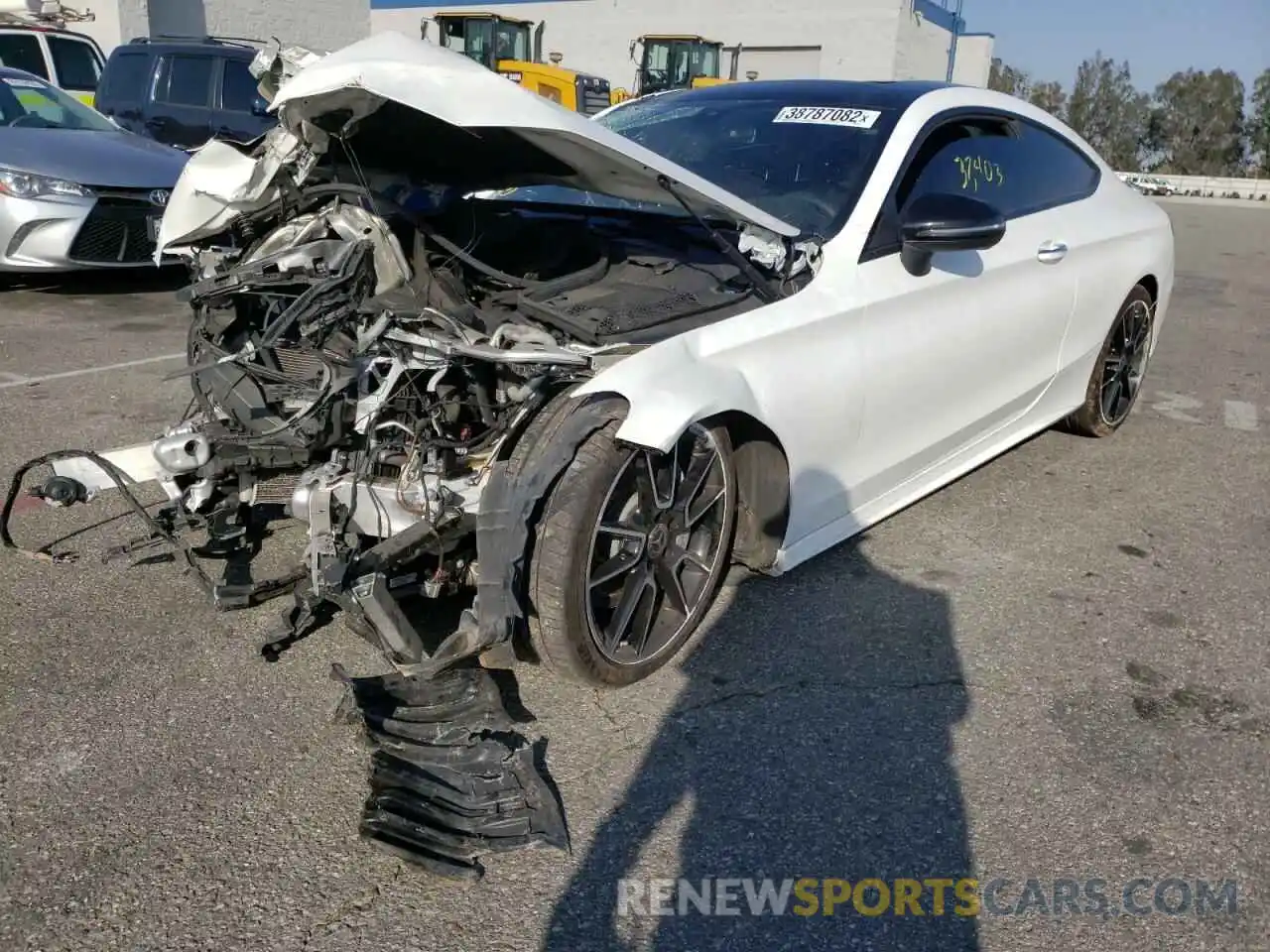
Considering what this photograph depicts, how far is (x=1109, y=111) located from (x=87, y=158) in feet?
251

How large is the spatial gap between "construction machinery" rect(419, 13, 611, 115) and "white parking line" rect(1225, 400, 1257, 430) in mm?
17989

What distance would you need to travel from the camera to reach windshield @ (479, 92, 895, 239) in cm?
349

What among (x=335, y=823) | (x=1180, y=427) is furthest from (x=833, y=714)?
(x=1180, y=427)

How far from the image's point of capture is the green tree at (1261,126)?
207ft

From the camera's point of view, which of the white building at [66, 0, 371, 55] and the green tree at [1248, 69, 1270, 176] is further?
the green tree at [1248, 69, 1270, 176]

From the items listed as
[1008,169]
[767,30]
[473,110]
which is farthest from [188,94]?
[767,30]

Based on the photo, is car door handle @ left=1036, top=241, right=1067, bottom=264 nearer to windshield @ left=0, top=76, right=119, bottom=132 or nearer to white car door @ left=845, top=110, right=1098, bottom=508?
white car door @ left=845, top=110, right=1098, bottom=508

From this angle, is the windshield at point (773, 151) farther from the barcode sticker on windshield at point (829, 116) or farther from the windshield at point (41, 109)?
the windshield at point (41, 109)

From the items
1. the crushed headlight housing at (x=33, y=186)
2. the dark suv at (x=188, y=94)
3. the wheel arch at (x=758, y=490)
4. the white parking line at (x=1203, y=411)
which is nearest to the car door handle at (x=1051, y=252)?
the wheel arch at (x=758, y=490)

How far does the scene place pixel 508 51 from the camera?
2539 cm

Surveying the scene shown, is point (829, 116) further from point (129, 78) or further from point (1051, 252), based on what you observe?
point (129, 78)

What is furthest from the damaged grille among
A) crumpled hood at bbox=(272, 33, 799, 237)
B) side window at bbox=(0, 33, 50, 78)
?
side window at bbox=(0, 33, 50, 78)

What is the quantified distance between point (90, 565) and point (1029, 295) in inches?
138

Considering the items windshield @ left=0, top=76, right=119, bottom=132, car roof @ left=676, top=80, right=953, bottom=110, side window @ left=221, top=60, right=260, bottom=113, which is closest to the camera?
car roof @ left=676, top=80, right=953, bottom=110
